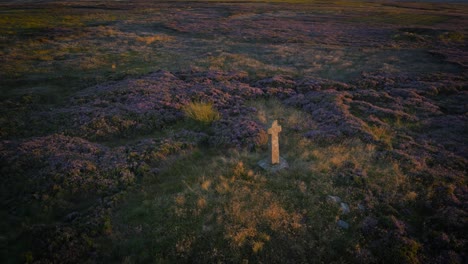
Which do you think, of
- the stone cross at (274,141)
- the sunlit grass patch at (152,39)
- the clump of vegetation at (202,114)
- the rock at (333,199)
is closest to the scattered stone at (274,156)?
the stone cross at (274,141)

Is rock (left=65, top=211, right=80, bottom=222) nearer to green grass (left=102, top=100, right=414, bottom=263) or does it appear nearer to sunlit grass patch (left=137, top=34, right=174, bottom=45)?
green grass (left=102, top=100, right=414, bottom=263)

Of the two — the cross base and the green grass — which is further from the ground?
the cross base

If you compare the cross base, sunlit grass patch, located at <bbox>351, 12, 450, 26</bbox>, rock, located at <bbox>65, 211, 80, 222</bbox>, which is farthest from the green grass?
sunlit grass patch, located at <bbox>351, 12, 450, 26</bbox>

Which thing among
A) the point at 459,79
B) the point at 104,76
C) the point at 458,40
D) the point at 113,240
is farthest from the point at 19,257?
the point at 458,40

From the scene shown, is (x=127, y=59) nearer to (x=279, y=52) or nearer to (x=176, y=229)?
(x=279, y=52)

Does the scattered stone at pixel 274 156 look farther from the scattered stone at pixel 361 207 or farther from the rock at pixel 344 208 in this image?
the scattered stone at pixel 361 207
